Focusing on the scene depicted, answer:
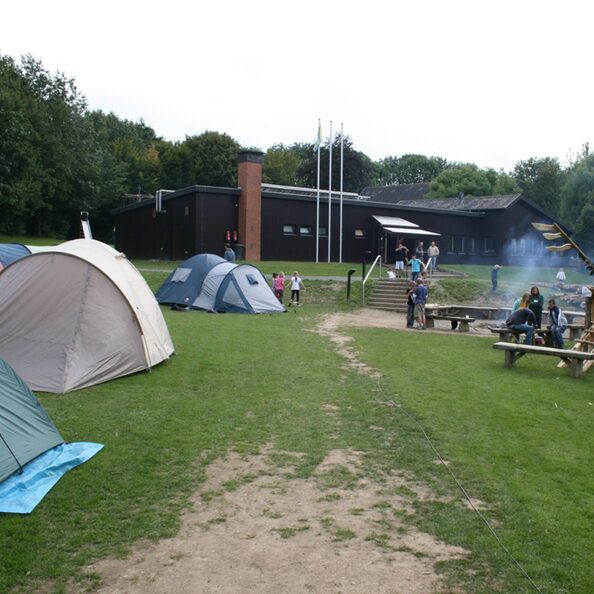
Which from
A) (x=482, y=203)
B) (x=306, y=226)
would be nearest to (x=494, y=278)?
(x=306, y=226)

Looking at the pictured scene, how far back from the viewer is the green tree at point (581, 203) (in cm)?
4616

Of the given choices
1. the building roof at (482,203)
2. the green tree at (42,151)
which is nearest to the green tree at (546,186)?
the building roof at (482,203)

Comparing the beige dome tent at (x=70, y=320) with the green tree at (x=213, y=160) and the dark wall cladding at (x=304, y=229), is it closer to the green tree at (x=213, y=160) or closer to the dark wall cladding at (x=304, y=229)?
the dark wall cladding at (x=304, y=229)

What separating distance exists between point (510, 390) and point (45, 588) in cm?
818

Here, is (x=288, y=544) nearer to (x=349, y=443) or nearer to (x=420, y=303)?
(x=349, y=443)

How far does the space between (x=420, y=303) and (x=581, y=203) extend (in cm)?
3304

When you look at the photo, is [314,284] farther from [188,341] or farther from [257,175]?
[188,341]

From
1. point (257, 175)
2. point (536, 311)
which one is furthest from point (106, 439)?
point (257, 175)

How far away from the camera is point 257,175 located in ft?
115

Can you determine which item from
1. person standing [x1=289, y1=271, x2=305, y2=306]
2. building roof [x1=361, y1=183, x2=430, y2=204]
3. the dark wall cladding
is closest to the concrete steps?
person standing [x1=289, y1=271, x2=305, y2=306]

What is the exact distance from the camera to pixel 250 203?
1380 inches

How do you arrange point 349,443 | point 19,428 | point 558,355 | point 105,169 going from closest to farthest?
1. point 19,428
2. point 349,443
3. point 558,355
4. point 105,169

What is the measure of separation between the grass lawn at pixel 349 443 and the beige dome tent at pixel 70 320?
42cm

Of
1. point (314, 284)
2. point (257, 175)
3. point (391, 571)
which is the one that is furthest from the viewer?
point (257, 175)
